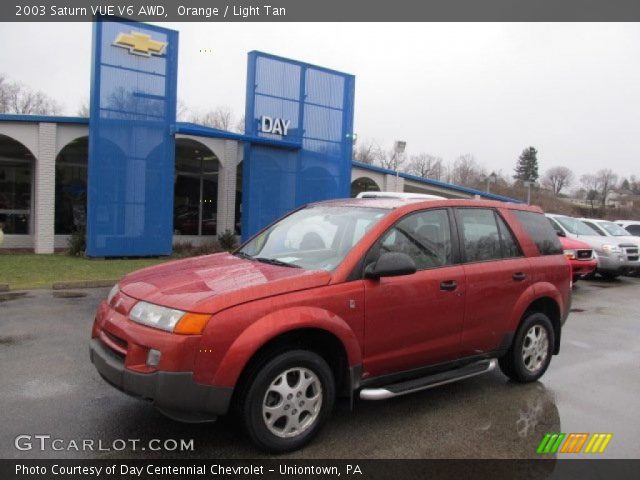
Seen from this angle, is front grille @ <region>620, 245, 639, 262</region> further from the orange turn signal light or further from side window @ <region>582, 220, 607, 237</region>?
the orange turn signal light

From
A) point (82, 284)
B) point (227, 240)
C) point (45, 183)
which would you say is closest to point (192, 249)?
point (227, 240)

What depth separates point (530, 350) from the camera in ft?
17.7

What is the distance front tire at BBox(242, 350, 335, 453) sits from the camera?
11.6 feet

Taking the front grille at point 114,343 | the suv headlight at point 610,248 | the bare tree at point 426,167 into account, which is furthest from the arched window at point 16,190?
the bare tree at point 426,167

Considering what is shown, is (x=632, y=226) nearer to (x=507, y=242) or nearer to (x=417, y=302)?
(x=507, y=242)

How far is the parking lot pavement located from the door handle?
1058 millimetres

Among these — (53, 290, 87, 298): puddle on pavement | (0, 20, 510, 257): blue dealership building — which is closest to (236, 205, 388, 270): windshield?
(53, 290, 87, 298): puddle on pavement

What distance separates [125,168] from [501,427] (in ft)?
44.7

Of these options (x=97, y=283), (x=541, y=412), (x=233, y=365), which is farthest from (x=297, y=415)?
(x=97, y=283)

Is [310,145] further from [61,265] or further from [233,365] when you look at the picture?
[233,365]

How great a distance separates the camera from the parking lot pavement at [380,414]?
3.84 meters

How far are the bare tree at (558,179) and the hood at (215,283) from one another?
101 m

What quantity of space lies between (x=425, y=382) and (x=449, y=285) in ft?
2.68

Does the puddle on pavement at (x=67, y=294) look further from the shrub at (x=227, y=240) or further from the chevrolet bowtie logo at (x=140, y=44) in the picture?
the shrub at (x=227, y=240)
